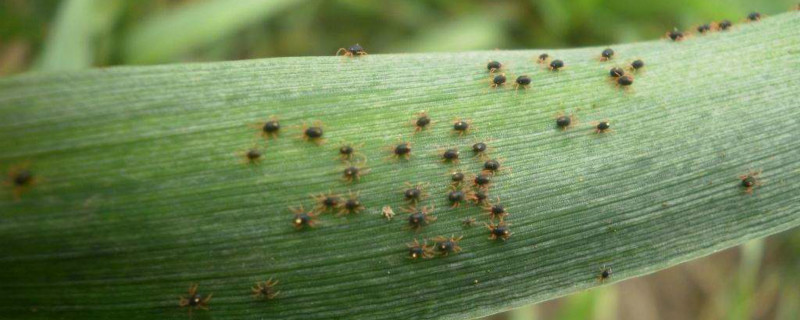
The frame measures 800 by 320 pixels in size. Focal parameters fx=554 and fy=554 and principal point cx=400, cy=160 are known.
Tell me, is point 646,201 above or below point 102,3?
below

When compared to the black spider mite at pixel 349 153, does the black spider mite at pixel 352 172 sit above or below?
below

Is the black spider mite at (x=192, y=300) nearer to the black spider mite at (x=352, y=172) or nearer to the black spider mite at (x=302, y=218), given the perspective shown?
the black spider mite at (x=302, y=218)

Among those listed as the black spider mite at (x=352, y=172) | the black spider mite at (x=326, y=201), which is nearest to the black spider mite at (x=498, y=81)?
the black spider mite at (x=352, y=172)

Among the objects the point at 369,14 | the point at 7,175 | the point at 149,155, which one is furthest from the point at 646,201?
the point at 369,14

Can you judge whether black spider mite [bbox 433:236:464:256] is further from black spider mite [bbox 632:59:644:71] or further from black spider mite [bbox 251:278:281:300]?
black spider mite [bbox 632:59:644:71]

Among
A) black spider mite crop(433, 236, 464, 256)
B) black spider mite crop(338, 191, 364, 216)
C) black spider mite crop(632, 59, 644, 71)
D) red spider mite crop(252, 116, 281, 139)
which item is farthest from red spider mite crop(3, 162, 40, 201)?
black spider mite crop(632, 59, 644, 71)

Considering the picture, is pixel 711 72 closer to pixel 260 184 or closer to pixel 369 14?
pixel 260 184
